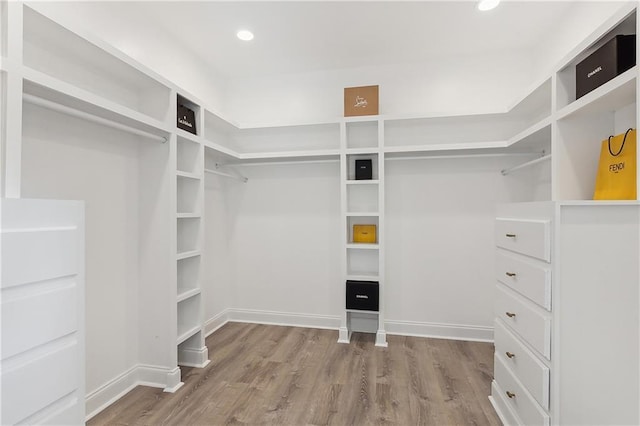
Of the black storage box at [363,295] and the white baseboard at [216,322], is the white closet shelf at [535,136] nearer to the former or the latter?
the black storage box at [363,295]

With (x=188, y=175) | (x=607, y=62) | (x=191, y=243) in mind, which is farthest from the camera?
(x=191, y=243)

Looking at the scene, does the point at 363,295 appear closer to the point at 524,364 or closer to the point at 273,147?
the point at 524,364

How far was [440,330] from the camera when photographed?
2.97 metres

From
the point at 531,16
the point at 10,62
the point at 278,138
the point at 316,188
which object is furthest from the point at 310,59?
the point at 10,62

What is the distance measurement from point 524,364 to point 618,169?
106 cm

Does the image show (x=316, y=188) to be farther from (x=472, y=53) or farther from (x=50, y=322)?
(x=50, y=322)

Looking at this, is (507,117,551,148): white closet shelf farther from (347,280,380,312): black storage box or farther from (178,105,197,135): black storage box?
(178,105,197,135): black storage box

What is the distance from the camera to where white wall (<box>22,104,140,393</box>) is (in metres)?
1.59

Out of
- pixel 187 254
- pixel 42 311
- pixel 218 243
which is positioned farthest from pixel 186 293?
pixel 42 311

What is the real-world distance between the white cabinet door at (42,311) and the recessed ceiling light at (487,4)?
266 cm

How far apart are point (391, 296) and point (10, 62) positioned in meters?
3.07

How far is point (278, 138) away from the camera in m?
3.29

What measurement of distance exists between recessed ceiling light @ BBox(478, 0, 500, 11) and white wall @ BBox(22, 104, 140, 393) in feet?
8.65

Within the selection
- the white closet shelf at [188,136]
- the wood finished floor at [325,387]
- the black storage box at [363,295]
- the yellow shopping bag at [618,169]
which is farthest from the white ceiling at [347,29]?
the wood finished floor at [325,387]
